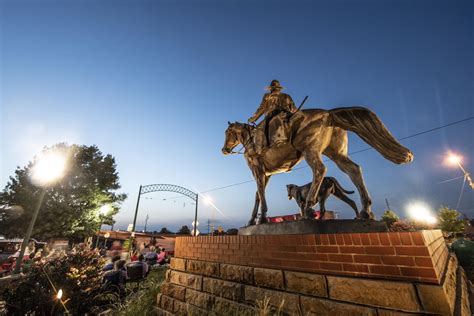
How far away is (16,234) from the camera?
719 inches

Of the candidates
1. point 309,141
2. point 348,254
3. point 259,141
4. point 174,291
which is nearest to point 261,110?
point 259,141

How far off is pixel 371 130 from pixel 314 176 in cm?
108

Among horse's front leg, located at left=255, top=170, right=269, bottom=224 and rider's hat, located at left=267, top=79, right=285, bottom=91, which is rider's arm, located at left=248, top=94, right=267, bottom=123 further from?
horse's front leg, located at left=255, top=170, right=269, bottom=224

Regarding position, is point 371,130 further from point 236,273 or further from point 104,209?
point 104,209

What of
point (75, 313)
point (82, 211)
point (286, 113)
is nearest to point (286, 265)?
point (286, 113)

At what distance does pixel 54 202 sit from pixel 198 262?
2163 cm

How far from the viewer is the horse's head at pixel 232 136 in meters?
4.85

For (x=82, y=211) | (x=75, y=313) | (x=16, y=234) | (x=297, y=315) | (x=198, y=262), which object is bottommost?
(x=75, y=313)

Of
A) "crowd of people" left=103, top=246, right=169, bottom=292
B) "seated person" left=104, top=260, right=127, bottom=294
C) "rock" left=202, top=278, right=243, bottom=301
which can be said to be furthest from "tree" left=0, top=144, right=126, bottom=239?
"rock" left=202, top=278, right=243, bottom=301

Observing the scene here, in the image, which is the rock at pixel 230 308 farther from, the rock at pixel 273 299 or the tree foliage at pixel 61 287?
the tree foliage at pixel 61 287

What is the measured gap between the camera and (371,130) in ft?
11.0

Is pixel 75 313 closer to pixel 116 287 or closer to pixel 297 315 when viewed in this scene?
pixel 116 287

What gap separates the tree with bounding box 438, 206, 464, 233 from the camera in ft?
61.0

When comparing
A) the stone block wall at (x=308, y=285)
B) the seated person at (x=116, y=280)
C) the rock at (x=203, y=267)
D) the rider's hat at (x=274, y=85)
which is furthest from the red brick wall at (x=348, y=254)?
the seated person at (x=116, y=280)
